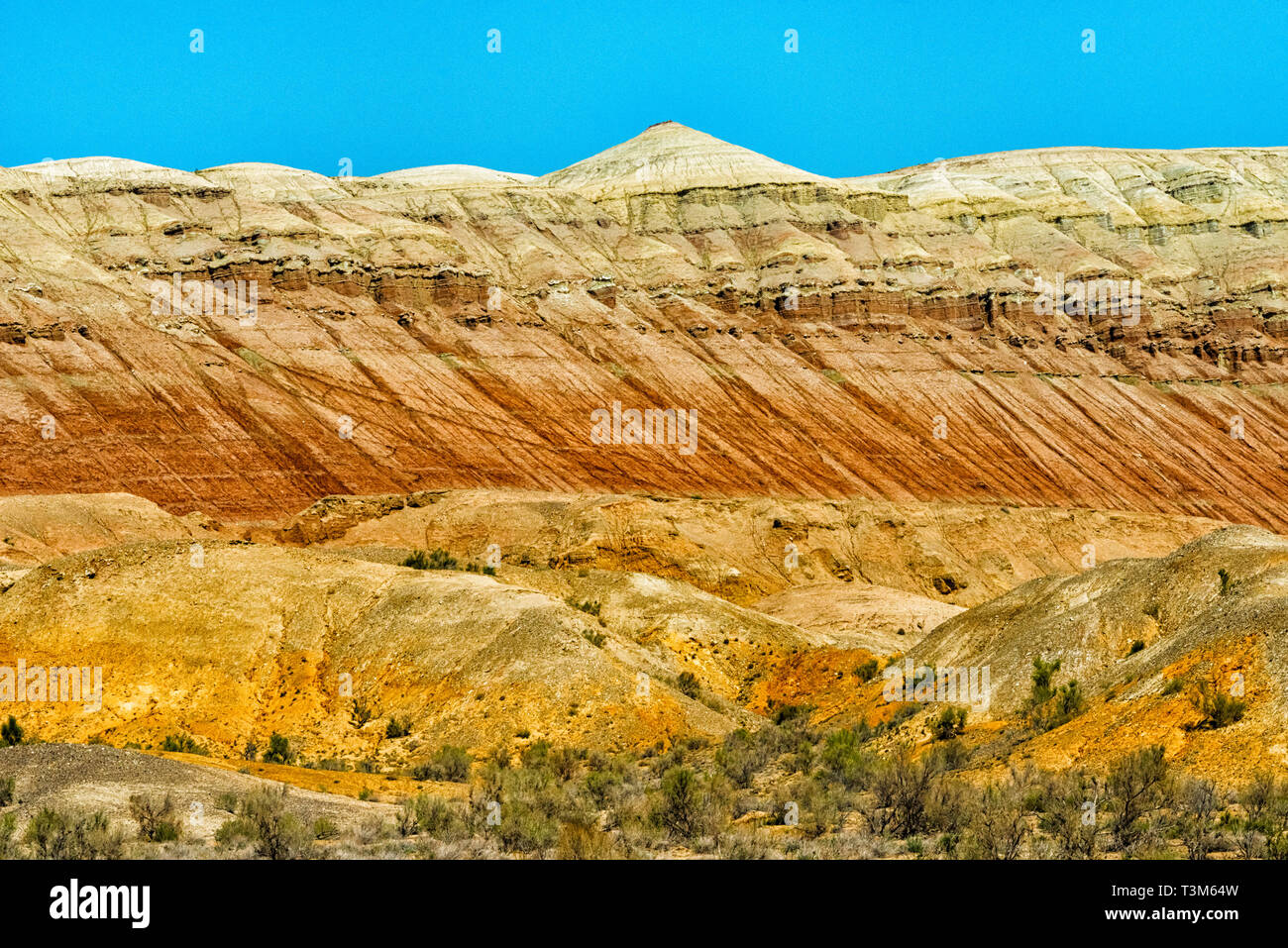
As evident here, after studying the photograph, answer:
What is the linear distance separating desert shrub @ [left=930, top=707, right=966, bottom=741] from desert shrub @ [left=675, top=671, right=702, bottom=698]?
6.78m

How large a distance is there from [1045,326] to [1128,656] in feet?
225

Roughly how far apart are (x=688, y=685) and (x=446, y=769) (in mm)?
7539

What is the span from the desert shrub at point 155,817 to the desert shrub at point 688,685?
13347 millimetres

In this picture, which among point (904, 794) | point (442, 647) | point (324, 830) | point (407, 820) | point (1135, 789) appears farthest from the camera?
point (442, 647)

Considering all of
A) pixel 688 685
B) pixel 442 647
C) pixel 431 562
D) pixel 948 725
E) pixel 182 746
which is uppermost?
pixel 431 562

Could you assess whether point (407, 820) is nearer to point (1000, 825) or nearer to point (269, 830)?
point (269, 830)

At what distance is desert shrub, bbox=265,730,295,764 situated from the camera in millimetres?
22609

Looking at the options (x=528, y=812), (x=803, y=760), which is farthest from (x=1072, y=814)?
(x=803, y=760)

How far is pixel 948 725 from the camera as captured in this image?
2023cm

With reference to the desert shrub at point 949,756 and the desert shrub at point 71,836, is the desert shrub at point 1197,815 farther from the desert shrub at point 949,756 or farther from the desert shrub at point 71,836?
the desert shrub at point 71,836

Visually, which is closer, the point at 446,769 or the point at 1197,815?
the point at 1197,815

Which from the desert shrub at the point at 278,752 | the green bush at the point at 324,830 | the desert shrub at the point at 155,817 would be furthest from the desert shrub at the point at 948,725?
the desert shrub at the point at 155,817

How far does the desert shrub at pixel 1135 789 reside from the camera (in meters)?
13.1
